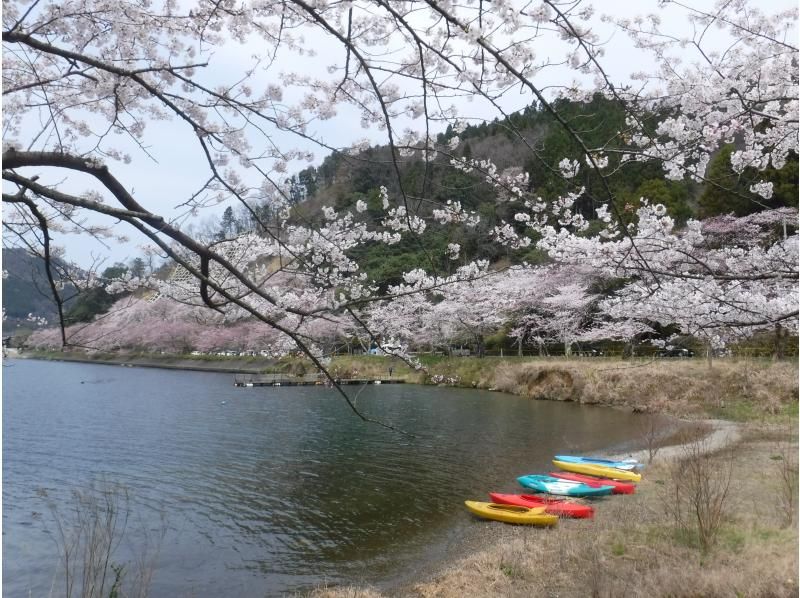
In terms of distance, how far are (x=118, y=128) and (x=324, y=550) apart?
16.7ft

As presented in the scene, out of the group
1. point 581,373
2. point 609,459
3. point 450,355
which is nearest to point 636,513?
point 609,459

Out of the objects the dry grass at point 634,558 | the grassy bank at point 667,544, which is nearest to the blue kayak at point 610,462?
the grassy bank at point 667,544

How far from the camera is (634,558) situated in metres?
4.96

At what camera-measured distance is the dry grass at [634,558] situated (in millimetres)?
3842

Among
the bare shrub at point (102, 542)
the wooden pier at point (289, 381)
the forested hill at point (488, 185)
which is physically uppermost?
the forested hill at point (488, 185)

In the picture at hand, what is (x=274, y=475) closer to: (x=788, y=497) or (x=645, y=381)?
(x=788, y=497)

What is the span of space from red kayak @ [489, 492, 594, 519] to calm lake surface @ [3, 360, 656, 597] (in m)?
0.59

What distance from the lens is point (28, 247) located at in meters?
2.67

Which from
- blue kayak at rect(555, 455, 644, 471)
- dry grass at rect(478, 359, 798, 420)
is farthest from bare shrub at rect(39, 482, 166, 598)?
dry grass at rect(478, 359, 798, 420)

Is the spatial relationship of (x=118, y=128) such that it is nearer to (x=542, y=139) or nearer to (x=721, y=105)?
(x=542, y=139)

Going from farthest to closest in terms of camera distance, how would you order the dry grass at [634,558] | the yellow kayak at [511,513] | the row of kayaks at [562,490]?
the row of kayaks at [562,490]
the yellow kayak at [511,513]
the dry grass at [634,558]

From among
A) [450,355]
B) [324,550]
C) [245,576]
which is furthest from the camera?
[450,355]

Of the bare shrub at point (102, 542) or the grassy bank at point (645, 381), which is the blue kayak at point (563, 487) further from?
the bare shrub at point (102, 542)

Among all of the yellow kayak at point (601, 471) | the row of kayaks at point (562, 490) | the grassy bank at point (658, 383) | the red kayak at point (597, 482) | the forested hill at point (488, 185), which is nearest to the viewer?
the forested hill at point (488, 185)
